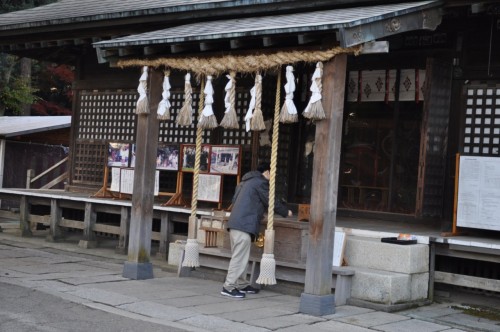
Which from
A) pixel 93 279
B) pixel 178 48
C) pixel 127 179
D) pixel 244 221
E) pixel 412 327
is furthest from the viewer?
pixel 127 179

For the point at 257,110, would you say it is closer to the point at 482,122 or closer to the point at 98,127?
the point at 482,122

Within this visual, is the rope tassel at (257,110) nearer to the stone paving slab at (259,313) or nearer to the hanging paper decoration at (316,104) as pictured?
the hanging paper decoration at (316,104)

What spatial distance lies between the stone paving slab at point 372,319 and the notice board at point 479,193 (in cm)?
221

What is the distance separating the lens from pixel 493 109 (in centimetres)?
1083

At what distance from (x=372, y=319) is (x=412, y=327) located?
0.56m

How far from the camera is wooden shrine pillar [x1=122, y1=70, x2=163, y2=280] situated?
11.2 m

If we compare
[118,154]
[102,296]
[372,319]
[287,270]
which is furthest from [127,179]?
[372,319]

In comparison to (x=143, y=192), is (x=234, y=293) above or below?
below

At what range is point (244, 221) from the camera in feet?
32.3

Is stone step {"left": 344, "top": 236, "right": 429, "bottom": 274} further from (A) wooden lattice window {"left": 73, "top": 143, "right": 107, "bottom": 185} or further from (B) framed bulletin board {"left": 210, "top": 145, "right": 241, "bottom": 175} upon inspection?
(A) wooden lattice window {"left": 73, "top": 143, "right": 107, "bottom": 185}

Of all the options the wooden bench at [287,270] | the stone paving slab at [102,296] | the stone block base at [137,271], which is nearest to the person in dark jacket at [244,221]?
the wooden bench at [287,270]

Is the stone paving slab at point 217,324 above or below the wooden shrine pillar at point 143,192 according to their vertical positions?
below

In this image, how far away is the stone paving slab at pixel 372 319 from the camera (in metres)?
8.58

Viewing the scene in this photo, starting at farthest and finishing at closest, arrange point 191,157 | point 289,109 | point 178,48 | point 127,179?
1. point 127,179
2. point 191,157
3. point 178,48
4. point 289,109
